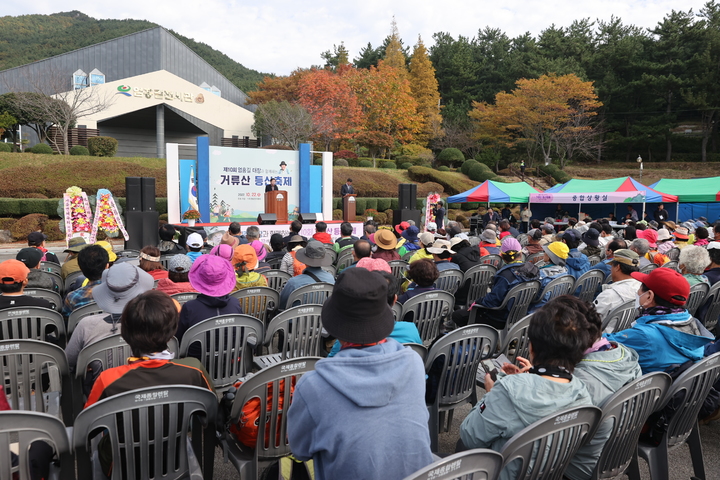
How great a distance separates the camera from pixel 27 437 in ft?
4.68

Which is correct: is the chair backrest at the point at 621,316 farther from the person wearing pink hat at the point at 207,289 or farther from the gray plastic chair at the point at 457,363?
the person wearing pink hat at the point at 207,289

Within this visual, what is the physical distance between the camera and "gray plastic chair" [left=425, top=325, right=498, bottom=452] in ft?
8.00

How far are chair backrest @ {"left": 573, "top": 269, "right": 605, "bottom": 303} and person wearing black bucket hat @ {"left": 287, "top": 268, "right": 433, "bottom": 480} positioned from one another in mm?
3750

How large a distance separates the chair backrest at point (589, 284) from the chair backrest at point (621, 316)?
1.11m

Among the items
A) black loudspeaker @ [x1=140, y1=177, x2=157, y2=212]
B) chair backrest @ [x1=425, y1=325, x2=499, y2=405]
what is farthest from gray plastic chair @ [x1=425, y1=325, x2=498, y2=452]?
black loudspeaker @ [x1=140, y1=177, x2=157, y2=212]

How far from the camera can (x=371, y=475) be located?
129 cm

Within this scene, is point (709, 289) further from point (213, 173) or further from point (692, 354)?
point (213, 173)

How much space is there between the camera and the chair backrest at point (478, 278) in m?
5.00

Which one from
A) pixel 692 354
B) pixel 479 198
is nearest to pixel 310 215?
pixel 479 198

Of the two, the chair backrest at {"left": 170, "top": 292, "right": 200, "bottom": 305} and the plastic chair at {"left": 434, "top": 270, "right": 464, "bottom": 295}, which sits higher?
the chair backrest at {"left": 170, "top": 292, "right": 200, "bottom": 305}

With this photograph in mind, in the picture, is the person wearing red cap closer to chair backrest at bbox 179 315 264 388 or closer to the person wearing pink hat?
chair backrest at bbox 179 315 264 388

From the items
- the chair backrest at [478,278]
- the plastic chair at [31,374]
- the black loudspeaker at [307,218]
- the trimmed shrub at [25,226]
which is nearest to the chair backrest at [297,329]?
the plastic chair at [31,374]

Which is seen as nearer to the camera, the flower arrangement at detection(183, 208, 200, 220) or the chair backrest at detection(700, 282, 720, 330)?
the chair backrest at detection(700, 282, 720, 330)

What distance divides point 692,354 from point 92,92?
26.5m
